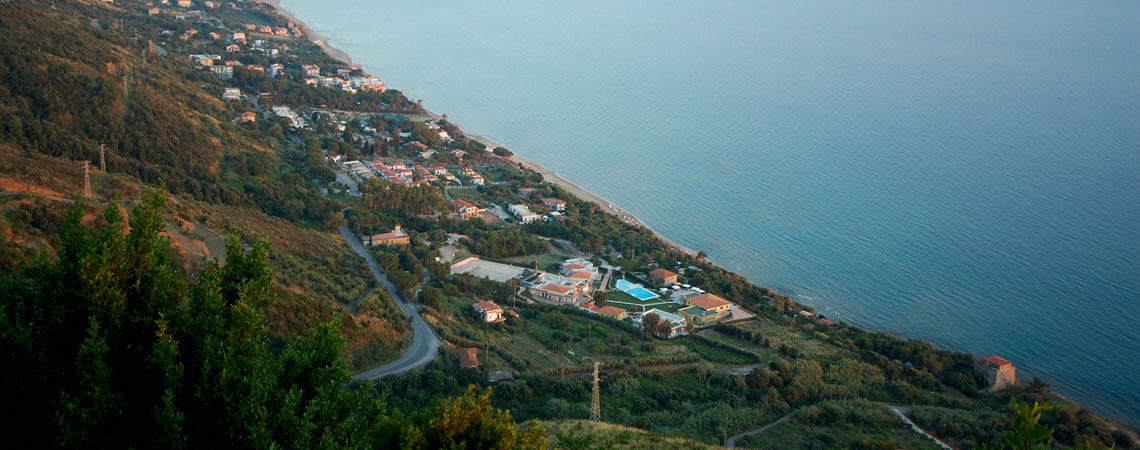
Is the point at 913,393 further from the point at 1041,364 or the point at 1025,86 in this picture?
the point at 1025,86

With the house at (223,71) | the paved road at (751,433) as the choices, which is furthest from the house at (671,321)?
the house at (223,71)

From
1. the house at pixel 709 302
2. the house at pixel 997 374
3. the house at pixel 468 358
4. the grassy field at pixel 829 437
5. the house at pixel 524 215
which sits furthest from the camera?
the house at pixel 524 215

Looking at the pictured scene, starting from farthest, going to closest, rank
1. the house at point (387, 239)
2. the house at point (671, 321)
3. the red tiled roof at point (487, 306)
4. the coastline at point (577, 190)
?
the coastline at point (577, 190) < the house at point (387, 239) < the house at point (671, 321) < the red tiled roof at point (487, 306)

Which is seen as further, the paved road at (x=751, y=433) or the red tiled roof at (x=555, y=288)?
the red tiled roof at (x=555, y=288)

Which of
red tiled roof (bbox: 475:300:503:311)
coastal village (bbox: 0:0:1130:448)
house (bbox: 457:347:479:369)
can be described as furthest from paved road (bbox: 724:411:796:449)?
red tiled roof (bbox: 475:300:503:311)

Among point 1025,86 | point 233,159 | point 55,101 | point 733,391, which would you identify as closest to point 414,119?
point 233,159

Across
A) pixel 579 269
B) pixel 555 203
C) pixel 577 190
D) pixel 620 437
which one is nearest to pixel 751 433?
pixel 620 437

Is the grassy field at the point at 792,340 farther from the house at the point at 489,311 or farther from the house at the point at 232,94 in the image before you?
the house at the point at 232,94
